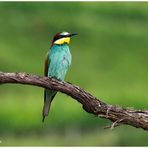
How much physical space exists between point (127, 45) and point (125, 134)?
6.91 ft

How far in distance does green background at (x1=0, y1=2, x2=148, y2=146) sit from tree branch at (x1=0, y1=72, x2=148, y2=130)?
1.79m

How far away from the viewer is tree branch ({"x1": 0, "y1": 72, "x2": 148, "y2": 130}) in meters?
3.00

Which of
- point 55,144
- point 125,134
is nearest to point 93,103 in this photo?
point 55,144

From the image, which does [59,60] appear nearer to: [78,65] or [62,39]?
[62,39]

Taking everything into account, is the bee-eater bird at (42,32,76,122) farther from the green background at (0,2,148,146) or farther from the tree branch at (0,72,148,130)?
the green background at (0,2,148,146)

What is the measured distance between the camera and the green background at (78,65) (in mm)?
5328

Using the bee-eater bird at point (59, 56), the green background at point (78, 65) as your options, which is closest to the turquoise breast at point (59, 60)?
the bee-eater bird at point (59, 56)

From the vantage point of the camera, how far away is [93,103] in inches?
120

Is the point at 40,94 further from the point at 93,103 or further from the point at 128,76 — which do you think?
the point at 93,103

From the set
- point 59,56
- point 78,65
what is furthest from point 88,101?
point 78,65

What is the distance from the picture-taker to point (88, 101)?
304cm

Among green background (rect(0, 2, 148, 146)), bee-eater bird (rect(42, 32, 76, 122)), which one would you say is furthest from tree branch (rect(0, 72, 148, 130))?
green background (rect(0, 2, 148, 146))

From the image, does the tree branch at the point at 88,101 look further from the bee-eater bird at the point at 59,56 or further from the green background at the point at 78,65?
the green background at the point at 78,65

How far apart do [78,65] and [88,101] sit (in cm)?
350
